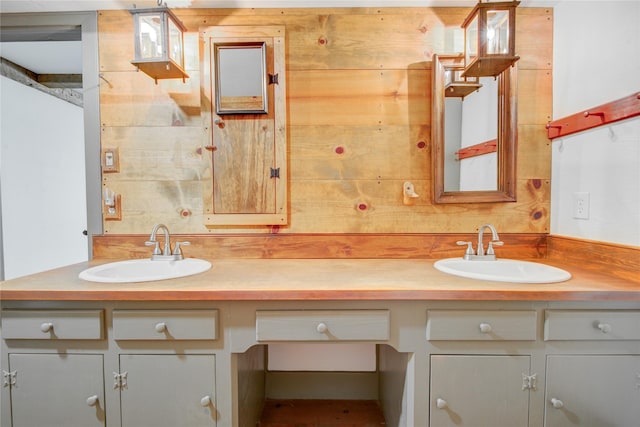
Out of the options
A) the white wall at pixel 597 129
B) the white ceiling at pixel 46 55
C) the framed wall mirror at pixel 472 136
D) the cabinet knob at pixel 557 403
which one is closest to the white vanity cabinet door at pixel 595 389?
the cabinet knob at pixel 557 403

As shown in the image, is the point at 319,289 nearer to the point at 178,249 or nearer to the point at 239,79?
the point at 178,249

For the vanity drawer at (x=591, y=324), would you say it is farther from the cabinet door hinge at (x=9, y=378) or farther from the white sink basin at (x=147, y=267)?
the cabinet door hinge at (x=9, y=378)

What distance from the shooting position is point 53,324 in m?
0.96

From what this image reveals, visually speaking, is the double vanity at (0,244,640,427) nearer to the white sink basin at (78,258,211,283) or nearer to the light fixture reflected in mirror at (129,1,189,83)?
the white sink basin at (78,258,211,283)

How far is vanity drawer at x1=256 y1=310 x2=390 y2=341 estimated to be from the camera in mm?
946

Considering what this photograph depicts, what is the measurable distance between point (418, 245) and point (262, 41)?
127 centimetres

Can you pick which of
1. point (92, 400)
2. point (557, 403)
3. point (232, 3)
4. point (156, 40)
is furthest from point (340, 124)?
point (92, 400)

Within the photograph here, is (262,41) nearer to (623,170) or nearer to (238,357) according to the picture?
(238,357)

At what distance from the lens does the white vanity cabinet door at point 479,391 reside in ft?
3.10

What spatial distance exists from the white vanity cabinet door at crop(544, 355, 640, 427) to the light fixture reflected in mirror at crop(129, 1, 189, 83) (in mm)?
1876

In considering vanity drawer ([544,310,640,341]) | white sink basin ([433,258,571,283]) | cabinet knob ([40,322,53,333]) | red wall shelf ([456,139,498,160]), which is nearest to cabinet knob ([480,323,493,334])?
vanity drawer ([544,310,640,341])

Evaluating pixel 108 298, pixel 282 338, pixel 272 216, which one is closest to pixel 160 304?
pixel 108 298

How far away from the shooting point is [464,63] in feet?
4.44

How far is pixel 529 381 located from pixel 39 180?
3744 mm
